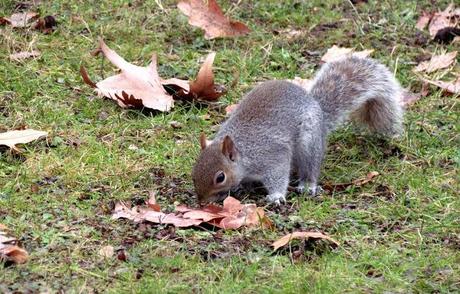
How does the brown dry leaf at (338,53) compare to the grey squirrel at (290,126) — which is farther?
the brown dry leaf at (338,53)

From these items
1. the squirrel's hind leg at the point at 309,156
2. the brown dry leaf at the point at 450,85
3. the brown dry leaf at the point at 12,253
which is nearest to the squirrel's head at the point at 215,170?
the squirrel's hind leg at the point at 309,156

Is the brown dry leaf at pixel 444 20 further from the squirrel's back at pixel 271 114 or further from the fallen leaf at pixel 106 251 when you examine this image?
the fallen leaf at pixel 106 251

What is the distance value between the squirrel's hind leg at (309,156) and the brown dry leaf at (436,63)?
1.40 metres

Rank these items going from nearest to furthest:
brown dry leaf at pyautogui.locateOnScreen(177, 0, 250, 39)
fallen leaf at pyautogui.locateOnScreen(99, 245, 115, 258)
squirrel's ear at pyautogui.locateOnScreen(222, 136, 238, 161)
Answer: fallen leaf at pyautogui.locateOnScreen(99, 245, 115, 258) → squirrel's ear at pyautogui.locateOnScreen(222, 136, 238, 161) → brown dry leaf at pyautogui.locateOnScreen(177, 0, 250, 39)

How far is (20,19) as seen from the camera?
19.1ft

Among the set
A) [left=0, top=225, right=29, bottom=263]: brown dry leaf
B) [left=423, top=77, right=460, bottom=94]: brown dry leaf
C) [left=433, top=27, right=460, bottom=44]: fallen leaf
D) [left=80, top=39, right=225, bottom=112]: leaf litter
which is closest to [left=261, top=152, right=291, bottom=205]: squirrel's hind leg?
[left=80, top=39, right=225, bottom=112]: leaf litter

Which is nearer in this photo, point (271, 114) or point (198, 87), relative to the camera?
point (271, 114)

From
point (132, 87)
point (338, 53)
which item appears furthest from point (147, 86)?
point (338, 53)

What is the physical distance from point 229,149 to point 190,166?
11.9 inches

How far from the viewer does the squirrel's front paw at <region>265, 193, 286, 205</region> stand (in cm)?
406

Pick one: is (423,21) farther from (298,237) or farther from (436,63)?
(298,237)

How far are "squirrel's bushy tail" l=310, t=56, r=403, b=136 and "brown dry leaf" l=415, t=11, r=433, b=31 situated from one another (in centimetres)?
148

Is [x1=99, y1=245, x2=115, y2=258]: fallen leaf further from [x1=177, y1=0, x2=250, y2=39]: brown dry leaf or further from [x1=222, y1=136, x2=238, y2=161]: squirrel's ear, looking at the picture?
[x1=177, y1=0, x2=250, y2=39]: brown dry leaf

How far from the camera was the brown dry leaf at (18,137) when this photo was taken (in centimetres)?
431
